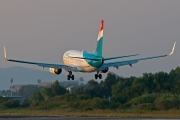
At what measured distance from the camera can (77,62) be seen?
108500mm

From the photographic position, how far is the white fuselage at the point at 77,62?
4163 inches

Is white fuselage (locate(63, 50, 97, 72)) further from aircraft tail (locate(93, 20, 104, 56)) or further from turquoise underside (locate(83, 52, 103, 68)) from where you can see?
aircraft tail (locate(93, 20, 104, 56))

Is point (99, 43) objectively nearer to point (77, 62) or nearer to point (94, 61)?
point (77, 62)

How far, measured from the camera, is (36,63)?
347 feet

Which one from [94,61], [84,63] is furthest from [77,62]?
[94,61]

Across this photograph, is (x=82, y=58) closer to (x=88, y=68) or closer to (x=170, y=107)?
(x=88, y=68)

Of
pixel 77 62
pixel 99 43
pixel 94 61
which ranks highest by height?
pixel 99 43

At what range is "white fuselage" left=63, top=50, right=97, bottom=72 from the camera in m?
106

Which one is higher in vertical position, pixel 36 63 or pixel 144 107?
pixel 36 63

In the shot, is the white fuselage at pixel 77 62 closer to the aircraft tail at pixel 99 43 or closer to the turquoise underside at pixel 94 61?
the turquoise underside at pixel 94 61

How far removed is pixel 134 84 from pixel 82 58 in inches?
1802

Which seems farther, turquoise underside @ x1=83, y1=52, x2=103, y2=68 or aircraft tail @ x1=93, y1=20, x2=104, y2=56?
aircraft tail @ x1=93, y1=20, x2=104, y2=56

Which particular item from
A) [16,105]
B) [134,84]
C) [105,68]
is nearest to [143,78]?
[134,84]

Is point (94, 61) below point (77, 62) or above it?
below
